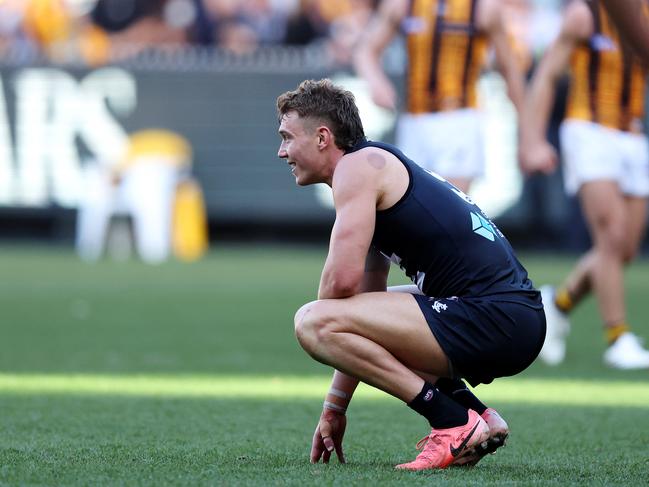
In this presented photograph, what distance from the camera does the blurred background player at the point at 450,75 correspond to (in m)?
8.77

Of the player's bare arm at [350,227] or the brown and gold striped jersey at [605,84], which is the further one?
the brown and gold striped jersey at [605,84]

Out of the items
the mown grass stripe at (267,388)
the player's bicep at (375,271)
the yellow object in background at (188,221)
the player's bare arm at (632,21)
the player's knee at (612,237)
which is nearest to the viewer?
the player's bare arm at (632,21)

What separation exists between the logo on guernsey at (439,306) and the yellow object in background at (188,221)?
1232 cm

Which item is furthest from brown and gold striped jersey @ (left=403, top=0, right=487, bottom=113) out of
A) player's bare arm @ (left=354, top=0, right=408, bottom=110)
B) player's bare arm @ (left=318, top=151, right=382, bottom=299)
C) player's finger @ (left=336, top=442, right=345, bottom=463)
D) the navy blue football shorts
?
player's finger @ (left=336, top=442, right=345, bottom=463)

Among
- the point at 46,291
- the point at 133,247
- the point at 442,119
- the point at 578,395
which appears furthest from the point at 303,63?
the point at 578,395

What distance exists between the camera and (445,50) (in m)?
8.84

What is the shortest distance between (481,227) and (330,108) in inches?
25.9

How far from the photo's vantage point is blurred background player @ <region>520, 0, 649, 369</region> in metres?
8.30

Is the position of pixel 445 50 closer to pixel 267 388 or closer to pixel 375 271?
pixel 267 388

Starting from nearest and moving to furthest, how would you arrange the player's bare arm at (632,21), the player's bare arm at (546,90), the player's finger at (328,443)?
the player's bare arm at (632,21)
the player's finger at (328,443)
the player's bare arm at (546,90)

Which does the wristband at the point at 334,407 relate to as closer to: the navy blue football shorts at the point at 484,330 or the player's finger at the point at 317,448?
the player's finger at the point at 317,448

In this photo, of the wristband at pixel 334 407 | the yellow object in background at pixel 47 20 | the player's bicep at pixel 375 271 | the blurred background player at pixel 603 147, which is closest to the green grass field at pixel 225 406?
the wristband at pixel 334 407

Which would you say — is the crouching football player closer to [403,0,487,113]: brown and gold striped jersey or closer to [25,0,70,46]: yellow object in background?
[403,0,487,113]: brown and gold striped jersey

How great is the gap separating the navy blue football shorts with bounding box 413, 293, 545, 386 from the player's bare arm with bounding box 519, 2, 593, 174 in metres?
3.32
